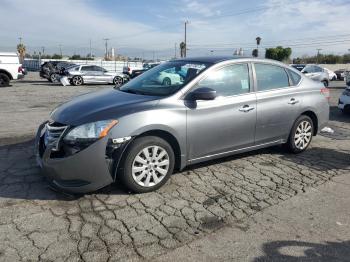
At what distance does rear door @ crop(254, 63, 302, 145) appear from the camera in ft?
18.0

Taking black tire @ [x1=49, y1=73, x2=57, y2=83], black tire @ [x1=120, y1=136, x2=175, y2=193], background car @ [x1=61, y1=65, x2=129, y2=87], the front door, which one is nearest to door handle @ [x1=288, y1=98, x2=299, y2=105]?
the front door

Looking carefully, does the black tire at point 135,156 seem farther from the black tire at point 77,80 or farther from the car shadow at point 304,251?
the black tire at point 77,80

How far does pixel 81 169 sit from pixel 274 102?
3.17 meters

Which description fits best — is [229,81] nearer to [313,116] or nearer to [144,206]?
[313,116]

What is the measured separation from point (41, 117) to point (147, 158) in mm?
6242

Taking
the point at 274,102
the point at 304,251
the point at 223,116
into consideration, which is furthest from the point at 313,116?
the point at 304,251

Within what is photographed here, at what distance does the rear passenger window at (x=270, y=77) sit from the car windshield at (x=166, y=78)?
95 centimetres

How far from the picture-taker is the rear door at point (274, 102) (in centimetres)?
548

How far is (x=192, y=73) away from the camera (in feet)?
16.2

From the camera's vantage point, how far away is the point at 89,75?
23.4 meters

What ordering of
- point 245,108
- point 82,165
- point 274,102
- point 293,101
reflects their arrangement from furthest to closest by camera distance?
point 293,101 → point 274,102 → point 245,108 → point 82,165

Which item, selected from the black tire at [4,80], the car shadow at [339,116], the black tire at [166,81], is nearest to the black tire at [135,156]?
the black tire at [166,81]

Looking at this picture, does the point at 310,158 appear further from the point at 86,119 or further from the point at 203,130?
the point at 86,119

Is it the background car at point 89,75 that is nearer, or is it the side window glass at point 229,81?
the side window glass at point 229,81
